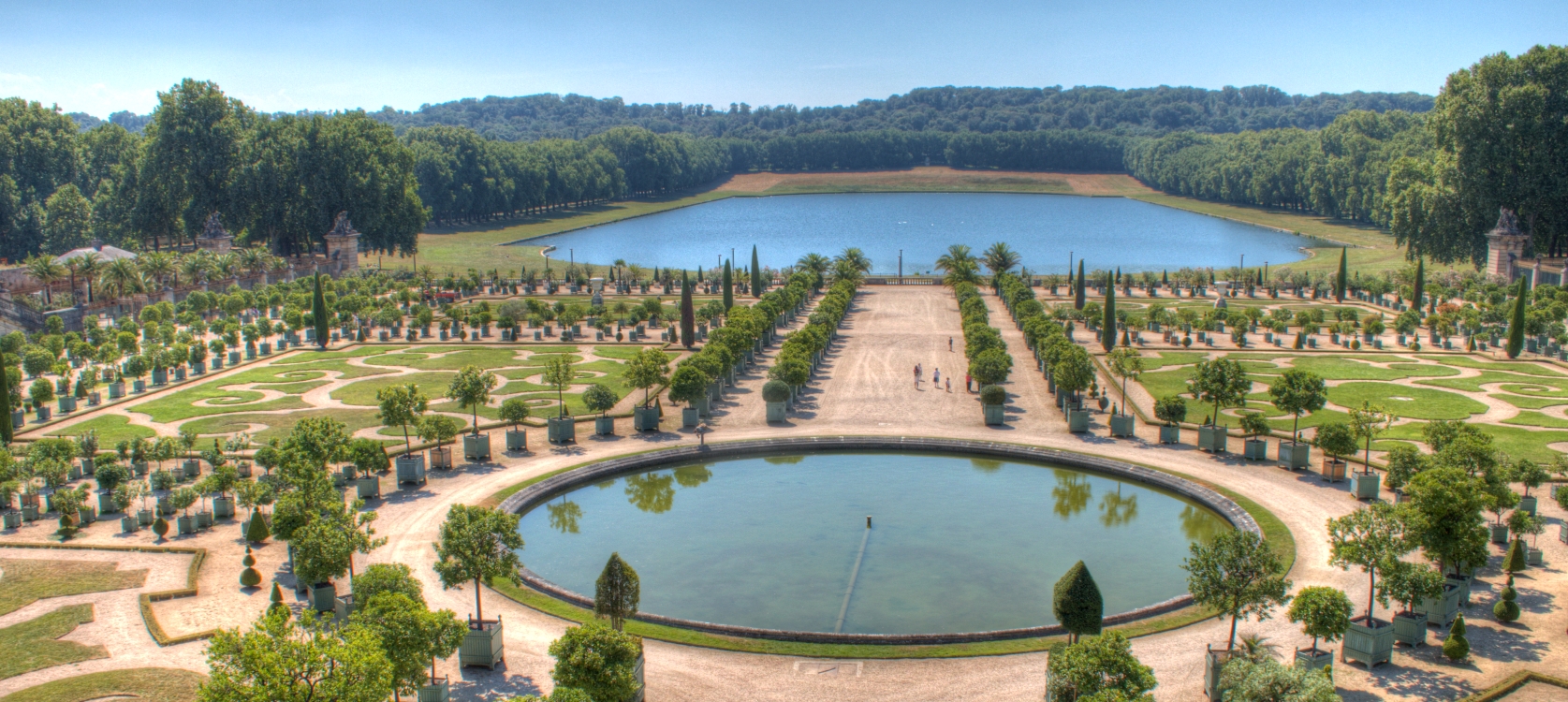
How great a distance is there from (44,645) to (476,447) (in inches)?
643

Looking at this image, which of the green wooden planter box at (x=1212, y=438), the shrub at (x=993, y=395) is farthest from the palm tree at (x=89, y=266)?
the green wooden planter box at (x=1212, y=438)

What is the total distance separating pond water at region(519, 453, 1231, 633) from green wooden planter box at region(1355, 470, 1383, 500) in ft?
14.6

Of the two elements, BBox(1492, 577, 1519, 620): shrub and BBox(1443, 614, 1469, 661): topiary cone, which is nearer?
BBox(1443, 614, 1469, 661): topiary cone

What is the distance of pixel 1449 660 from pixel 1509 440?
21.5 meters

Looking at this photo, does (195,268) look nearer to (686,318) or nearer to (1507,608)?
(686,318)

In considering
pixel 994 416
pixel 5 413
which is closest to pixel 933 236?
pixel 994 416

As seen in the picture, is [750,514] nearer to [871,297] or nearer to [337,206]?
[871,297]

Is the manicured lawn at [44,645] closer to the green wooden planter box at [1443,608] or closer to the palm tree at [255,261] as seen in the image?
the green wooden planter box at [1443,608]

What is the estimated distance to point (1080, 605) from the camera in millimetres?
21422

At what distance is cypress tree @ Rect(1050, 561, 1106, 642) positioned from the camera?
2142 centimetres

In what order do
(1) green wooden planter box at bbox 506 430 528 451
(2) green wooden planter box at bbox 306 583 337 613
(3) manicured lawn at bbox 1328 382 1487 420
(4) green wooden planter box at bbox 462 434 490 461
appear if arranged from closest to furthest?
(2) green wooden planter box at bbox 306 583 337 613, (4) green wooden planter box at bbox 462 434 490 461, (1) green wooden planter box at bbox 506 430 528 451, (3) manicured lawn at bbox 1328 382 1487 420

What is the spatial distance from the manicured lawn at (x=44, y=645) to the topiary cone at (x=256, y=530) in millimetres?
4532

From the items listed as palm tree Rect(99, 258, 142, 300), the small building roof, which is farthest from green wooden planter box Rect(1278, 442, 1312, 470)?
the small building roof

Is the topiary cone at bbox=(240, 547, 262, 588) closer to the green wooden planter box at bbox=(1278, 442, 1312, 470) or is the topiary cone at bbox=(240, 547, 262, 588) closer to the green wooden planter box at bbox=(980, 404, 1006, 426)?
the green wooden planter box at bbox=(980, 404, 1006, 426)
